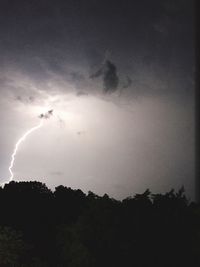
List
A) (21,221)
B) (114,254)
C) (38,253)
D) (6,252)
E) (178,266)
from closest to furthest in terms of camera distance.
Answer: (178,266) → (114,254) → (6,252) → (38,253) → (21,221)

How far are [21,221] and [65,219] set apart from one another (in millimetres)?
4821

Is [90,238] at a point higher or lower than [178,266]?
higher

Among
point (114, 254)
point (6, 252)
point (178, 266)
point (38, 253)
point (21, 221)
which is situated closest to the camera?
point (178, 266)

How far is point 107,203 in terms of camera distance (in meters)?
31.4

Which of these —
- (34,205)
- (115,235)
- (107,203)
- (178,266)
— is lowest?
(178,266)

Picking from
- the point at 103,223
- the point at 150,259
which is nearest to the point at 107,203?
the point at 103,223

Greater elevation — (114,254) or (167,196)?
(167,196)

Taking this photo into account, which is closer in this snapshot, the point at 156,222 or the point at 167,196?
the point at 156,222

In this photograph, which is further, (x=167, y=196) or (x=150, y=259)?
(x=167, y=196)

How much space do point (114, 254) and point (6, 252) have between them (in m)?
13.9

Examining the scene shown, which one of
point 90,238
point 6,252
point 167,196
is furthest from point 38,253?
point 167,196

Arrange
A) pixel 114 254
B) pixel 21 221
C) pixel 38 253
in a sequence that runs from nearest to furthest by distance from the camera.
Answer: pixel 114 254 < pixel 38 253 < pixel 21 221

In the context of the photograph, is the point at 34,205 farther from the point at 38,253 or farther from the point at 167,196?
the point at 167,196

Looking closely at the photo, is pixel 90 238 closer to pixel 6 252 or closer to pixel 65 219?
pixel 6 252
